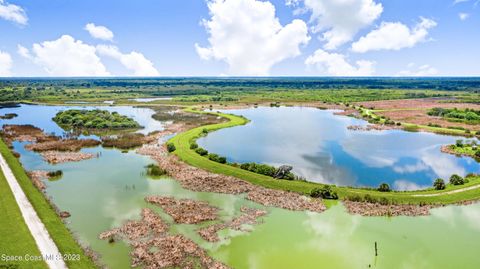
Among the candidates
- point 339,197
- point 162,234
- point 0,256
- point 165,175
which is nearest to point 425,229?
point 339,197

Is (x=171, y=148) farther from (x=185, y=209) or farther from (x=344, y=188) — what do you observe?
(x=344, y=188)

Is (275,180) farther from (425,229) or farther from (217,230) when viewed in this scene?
(425,229)

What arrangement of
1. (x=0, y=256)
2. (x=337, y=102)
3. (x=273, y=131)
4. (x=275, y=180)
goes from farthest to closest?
(x=337, y=102), (x=273, y=131), (x=275, y=180), (x=0, y=256)

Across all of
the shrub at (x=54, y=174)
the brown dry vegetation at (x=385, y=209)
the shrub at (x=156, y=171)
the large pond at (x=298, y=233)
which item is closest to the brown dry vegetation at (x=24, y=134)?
the shrub at (x=54, y=174)

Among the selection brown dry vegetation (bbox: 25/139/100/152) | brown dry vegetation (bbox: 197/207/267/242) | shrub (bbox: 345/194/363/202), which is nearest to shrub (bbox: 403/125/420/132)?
shrub (bbox: 345/194/363/202)

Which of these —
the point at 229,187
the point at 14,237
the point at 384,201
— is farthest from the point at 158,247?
the point at 384,201
